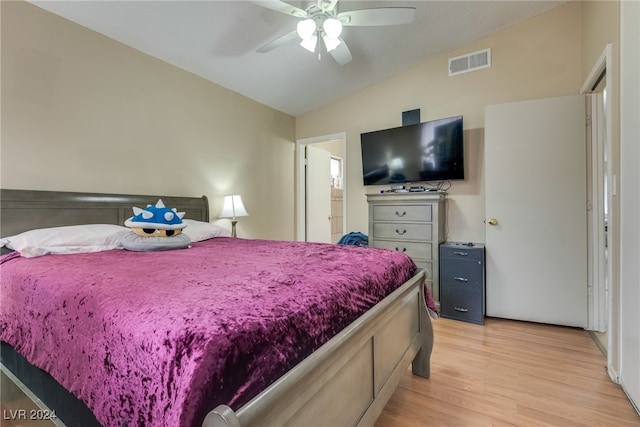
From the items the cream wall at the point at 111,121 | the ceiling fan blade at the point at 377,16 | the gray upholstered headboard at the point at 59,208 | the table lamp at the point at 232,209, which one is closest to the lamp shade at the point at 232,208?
the table lamp at the point at 232,209

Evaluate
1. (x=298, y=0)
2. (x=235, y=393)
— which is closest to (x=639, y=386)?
(x=235, y=393)

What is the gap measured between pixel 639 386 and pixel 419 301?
111cm

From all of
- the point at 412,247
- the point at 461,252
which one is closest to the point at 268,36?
the point at 412,247

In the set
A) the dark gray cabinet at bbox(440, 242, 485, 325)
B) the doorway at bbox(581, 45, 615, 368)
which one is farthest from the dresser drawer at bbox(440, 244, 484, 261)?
the doorway at bbox(581, 45, 615, 368)

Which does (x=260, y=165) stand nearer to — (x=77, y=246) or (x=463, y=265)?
(x=77, y=246)

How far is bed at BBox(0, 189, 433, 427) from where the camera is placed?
2.29 ft

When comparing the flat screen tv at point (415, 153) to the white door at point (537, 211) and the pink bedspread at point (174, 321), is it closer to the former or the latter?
the white door at point (537, 211)

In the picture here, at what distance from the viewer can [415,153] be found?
340 cm

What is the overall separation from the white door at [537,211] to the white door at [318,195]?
2.54 metres

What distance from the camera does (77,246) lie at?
1912 millimetres

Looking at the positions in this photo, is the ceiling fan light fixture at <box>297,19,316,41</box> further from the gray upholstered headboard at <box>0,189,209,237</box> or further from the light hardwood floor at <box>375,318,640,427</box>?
the light hardwood floor at <box>375,318,640,427</box>

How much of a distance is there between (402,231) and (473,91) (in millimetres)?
1722

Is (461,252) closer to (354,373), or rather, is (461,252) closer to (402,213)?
(402,213)

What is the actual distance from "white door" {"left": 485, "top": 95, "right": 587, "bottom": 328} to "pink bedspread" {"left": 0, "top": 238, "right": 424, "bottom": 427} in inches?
73.6
